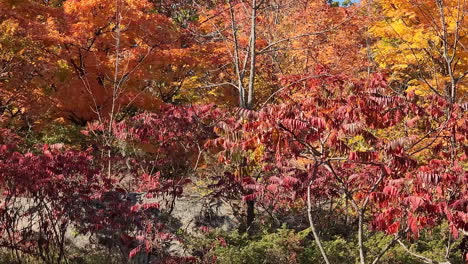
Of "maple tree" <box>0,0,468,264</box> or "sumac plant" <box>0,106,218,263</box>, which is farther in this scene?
"sumac plant" <box>0,106,218,263</box>

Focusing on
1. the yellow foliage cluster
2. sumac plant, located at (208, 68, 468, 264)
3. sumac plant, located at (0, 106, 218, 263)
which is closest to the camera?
sumac plant, located at (208, 68, 468, 264)

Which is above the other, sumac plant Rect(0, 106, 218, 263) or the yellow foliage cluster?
the yellow foliage cluster

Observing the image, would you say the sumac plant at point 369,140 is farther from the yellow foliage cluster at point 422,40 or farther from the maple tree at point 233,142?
the yellow foliage cluster at point 422,40

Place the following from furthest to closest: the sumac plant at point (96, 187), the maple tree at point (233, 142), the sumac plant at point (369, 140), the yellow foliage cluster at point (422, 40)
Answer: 1. the yellow foliage cluster at point (422, 40)
2. the sumac plant at point (96, 187)
3. the maple tree at point (233, 142)
4. the sumac plant at point (369, 140)

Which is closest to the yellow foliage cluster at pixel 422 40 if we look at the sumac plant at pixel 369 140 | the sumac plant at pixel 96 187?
the sumac plant at pixel 96 187

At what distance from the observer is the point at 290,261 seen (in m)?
7.70

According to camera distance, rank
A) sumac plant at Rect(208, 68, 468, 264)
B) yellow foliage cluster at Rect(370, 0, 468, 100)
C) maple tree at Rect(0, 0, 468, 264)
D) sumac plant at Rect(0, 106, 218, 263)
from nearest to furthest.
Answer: sumac plant at Rect(208, 68, 468, 264)
maple tree at Rect(0, 0, 468, 264)
sumac plant at Rect(0, 106, 218, 263)
yellow foliage cluster at Rect(370, 0, 468, 100)

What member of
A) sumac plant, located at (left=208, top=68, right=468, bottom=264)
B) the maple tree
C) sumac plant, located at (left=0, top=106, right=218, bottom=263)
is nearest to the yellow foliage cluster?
the maple tree

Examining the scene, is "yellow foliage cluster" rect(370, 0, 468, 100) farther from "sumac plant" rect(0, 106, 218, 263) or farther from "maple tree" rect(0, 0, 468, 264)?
"sumac plant" rect(0, 106, 218, 263)

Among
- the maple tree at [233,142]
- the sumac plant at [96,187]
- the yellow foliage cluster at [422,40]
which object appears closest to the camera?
the maple tree at [233,142]

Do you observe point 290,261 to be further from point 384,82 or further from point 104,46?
point 104,46

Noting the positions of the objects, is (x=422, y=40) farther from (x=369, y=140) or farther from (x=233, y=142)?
(x=233, y=142)

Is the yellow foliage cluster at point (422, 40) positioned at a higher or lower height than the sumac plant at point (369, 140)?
higher

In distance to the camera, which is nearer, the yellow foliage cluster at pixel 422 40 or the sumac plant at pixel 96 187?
the sumac plant at pixel 96 187
